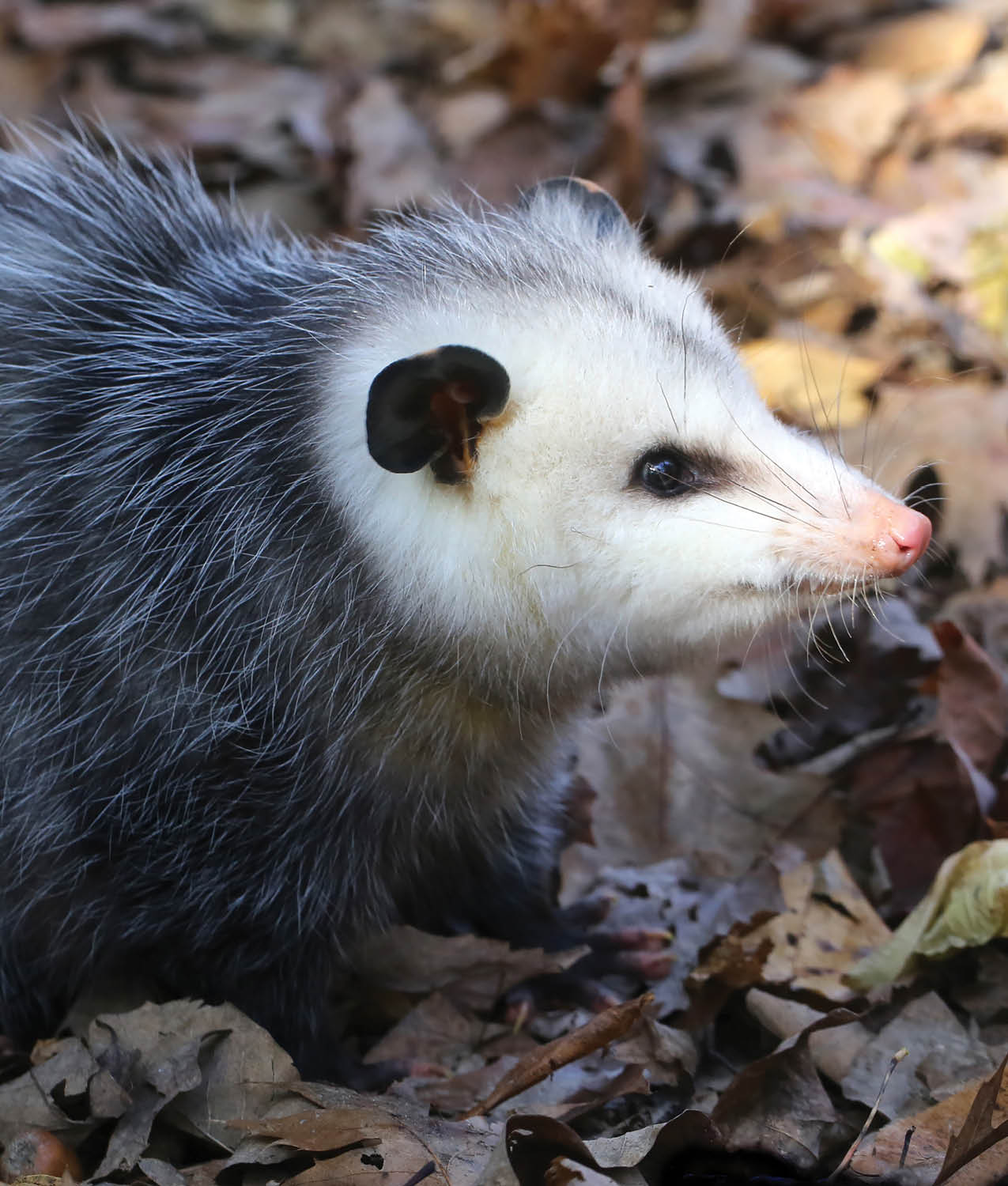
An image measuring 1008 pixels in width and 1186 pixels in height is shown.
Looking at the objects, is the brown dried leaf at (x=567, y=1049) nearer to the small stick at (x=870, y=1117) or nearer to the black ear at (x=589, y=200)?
the small stick at (x=870, y=1117)

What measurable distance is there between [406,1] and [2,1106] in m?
3.97

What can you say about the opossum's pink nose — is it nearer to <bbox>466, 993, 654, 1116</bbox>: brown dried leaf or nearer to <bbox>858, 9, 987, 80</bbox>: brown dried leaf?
<bbox>466, 993, 654, 1116</bbox>: brown dried leaf

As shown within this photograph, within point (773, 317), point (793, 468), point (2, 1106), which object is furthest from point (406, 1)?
point (2, 1106)

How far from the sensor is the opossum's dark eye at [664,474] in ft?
5.50

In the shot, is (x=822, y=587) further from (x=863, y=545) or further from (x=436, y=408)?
(x=436, y=408)

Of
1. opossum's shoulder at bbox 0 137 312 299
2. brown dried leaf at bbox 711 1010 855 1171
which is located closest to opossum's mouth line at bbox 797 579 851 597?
brown dried leaf at bbox 711 1010 855 1171

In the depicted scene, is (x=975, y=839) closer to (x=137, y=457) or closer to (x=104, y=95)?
(x=137, y=457)

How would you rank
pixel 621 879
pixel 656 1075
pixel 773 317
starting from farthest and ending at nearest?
pixel 773 317 → pixel 621 879 → pixel 656 1075

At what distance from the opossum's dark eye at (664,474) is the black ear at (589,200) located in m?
0.57

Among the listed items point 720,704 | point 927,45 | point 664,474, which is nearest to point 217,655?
point 664,474

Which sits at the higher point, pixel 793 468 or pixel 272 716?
pixel 793 468

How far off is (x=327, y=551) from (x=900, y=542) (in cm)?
76

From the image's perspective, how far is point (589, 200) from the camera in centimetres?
215

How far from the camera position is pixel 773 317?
344 centimetres
